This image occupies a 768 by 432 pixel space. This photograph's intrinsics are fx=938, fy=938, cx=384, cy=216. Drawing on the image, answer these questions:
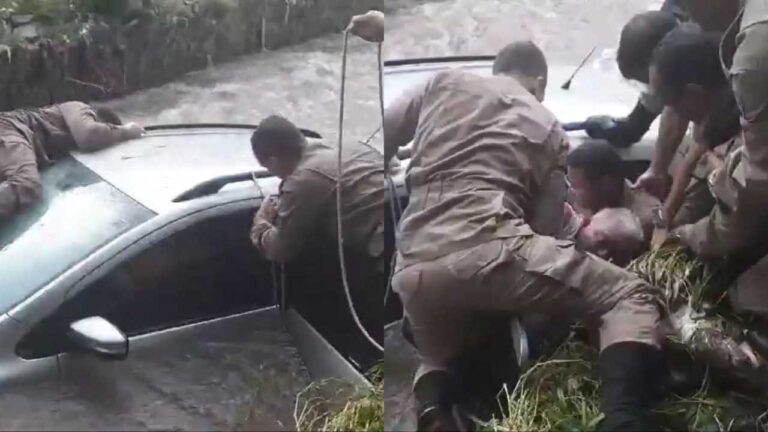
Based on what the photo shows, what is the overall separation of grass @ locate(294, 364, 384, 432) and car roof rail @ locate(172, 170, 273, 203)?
28cm

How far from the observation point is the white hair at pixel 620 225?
48.1 inches

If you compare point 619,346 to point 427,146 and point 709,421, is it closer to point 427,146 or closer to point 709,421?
point 709,421

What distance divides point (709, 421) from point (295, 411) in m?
0.53

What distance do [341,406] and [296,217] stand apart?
25 centimetres

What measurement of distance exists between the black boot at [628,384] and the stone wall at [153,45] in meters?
0.55

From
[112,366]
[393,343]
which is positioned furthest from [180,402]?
[393,343]

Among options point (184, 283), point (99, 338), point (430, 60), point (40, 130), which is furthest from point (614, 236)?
point (40, 130)

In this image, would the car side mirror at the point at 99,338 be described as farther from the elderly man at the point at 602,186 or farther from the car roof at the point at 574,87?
the elderly man at the point at 602,186

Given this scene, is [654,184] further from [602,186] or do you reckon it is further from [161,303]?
[161,303]

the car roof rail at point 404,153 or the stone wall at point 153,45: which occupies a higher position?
the stone wall at point 153,45

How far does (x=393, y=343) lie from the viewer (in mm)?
1196

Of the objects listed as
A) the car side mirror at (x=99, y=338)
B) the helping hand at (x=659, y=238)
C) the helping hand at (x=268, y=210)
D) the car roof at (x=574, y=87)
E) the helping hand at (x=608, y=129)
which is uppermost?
the car roof at (x=574, y=87)

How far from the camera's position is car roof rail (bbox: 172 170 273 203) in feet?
4.05

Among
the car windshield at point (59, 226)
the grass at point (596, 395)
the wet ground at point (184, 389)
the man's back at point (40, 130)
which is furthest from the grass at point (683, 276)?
the man's back at point (40, 130)
